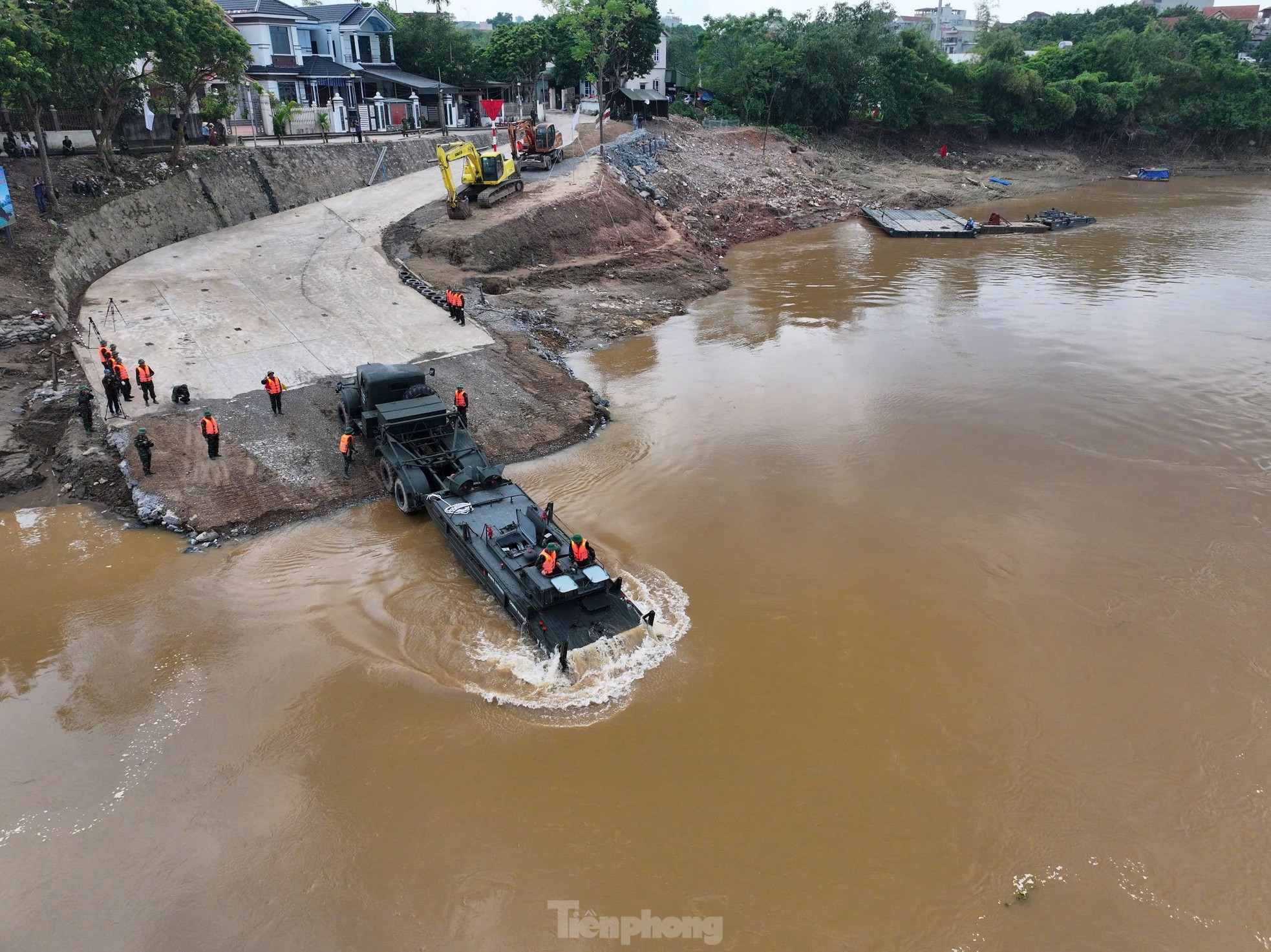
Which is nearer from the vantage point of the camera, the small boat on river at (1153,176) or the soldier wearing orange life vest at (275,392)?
the soldier wearing orange life vest at (275,392)

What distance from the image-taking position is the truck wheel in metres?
14.6

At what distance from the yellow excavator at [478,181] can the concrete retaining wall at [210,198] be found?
6.80 meters

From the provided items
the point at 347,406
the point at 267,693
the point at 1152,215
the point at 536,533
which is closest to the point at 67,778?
the point at 267,693

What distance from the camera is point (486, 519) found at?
13.1 metres

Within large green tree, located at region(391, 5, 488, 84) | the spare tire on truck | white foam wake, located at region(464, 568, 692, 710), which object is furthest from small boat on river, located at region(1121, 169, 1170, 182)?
the spare tire on truck

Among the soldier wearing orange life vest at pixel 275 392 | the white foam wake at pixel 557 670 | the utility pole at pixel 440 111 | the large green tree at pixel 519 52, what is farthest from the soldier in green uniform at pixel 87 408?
the large green tree at pixel 519 52

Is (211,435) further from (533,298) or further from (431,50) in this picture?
(431,50)

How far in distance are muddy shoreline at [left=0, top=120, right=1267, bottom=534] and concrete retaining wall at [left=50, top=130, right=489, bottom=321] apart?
3.95 meters

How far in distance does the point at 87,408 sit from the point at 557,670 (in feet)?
39.0

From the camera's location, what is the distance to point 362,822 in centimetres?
912

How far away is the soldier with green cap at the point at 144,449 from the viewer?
14.6 meters

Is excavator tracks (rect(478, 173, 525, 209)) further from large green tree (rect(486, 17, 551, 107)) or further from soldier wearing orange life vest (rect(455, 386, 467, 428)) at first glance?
large green tree (rect(486, 17, 551, 107))

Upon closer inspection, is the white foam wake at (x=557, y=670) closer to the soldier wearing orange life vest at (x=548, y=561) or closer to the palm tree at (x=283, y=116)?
the soldier wearing orange life vest at (x=548, y=561)

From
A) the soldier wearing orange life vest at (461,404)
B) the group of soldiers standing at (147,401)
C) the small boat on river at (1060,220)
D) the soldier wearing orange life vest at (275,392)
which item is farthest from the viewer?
the small boat on river at (1060,220)
